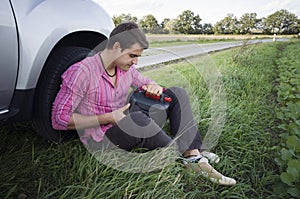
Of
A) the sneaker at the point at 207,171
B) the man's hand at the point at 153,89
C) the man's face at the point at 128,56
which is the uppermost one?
the man's face at the point at 128,56

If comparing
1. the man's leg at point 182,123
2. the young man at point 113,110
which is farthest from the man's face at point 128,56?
the man's leg at point 182,123

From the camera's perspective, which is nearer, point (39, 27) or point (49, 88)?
point (39, 27)

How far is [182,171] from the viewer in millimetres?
1577

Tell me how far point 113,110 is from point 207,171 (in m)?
0.69

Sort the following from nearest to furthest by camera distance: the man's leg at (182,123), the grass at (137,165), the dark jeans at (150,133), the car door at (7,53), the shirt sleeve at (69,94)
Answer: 1. the car door at (7,53)
2. the grass at (137,165)
3. the shirt sleeve at (69,94)
4. the dark jeans at (150,133)
5. the man's leg at (182,123)

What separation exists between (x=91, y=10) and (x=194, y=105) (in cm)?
125

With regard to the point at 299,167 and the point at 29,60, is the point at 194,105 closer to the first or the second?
the point at 299,167

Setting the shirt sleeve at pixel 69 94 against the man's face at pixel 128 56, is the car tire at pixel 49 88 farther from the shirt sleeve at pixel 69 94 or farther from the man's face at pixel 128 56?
the man's face at pixel 128 56

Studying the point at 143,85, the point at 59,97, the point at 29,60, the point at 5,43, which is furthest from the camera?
the point at 143,85

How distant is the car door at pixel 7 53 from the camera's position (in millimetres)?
1215

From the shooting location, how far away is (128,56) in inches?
62.7

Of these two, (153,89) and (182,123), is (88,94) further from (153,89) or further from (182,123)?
(182,123)

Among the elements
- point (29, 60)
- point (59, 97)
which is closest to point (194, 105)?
point (59, 97)

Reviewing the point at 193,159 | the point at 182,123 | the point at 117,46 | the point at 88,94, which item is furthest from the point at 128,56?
the point at 193,159
